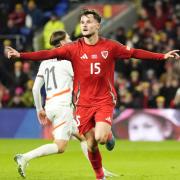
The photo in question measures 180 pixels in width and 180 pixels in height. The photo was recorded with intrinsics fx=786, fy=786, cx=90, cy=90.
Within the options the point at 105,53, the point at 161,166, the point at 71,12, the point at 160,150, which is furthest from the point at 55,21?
the point at 105,53

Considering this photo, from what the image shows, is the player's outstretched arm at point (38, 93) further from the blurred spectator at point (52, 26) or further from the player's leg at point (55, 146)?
the blurred spectator at point (52, 26)

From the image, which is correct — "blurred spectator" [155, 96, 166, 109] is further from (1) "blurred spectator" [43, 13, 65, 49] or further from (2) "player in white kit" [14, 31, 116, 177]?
(2) "player in white kit" [14, 31, 116, 177]

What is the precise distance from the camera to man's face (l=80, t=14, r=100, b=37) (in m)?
10.2

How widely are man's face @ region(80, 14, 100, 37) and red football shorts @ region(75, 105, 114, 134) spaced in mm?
963

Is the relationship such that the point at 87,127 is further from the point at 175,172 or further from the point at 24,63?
the point at 24,63

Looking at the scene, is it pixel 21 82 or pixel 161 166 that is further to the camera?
pixel 21 82

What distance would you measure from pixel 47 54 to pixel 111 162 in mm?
4788

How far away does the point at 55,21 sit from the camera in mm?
22672

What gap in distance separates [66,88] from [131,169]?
2171 mm

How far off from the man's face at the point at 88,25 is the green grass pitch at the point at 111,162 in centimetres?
222

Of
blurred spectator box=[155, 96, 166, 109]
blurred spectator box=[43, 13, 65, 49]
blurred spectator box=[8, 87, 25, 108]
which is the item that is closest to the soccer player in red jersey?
blurred spectator box=[155, 96, 166, 109]

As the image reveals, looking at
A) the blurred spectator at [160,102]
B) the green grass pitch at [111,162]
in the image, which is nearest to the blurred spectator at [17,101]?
the green grass pitch at [111,162]

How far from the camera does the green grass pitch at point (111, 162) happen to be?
1153cm

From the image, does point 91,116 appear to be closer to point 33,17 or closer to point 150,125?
point 150,125
